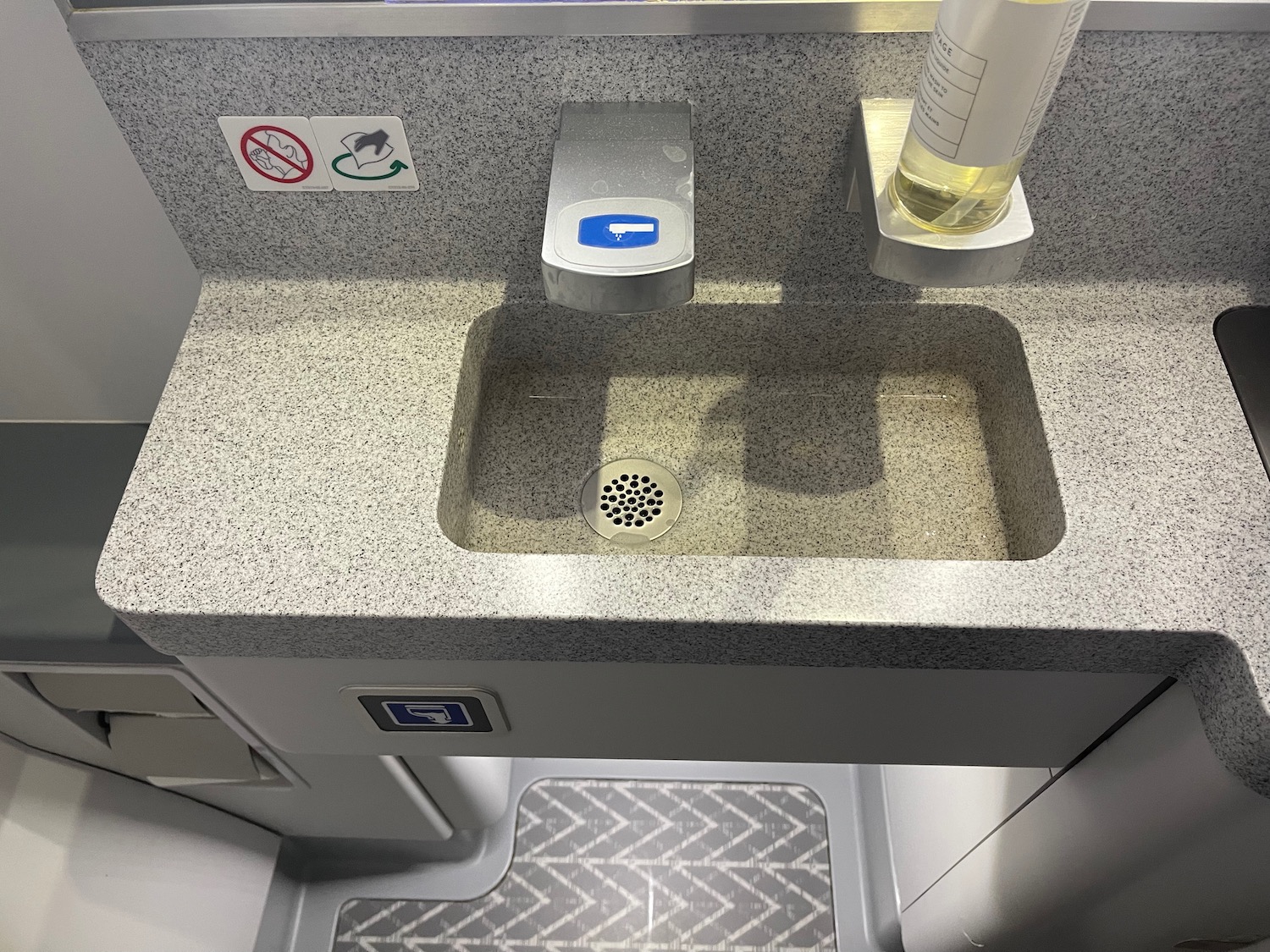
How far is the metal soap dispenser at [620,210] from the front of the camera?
524 millimetres

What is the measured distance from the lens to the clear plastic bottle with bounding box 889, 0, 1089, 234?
45cm

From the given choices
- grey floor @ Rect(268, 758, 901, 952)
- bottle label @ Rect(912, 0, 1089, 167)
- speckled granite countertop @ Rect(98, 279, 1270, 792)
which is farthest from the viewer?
grey floor @ Rect(268, 758, 901, 952)

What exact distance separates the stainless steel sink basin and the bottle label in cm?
24

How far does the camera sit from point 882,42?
583 millimetres

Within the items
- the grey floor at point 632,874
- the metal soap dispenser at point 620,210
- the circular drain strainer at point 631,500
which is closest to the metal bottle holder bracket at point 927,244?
the metal soap dispenser at point 620,210

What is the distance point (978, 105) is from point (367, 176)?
430mm

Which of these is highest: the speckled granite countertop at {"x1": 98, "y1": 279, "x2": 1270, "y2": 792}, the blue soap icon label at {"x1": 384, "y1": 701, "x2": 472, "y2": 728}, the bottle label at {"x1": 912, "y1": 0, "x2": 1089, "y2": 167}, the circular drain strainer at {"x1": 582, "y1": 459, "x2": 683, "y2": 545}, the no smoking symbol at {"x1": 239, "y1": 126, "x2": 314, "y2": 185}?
the no smoking symbol at {"x1": 239, "y1": 126, "x2": 314, "y2": 185}

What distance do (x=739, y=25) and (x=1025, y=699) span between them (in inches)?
20.2

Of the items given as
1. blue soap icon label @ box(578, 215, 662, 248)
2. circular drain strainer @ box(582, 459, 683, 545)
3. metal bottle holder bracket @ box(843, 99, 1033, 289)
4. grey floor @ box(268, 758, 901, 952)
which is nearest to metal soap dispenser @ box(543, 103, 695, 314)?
blue soap icon label @ box(578, 215, 662, 248)

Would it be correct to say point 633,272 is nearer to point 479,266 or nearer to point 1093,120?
point 479,266

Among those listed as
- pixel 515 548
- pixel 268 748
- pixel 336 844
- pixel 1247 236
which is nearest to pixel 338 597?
pixel 515 548

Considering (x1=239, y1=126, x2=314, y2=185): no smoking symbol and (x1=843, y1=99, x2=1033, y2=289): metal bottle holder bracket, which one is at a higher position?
(x1=239, y1=126, x2=314, y2=185): no smoking symbol

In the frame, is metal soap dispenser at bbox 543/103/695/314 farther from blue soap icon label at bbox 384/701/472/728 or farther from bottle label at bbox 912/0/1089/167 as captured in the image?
blue soap icon label at bbox 384/701/472/728

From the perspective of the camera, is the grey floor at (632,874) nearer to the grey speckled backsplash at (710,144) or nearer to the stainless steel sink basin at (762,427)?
the stainless steel sink basin at (762,427)
